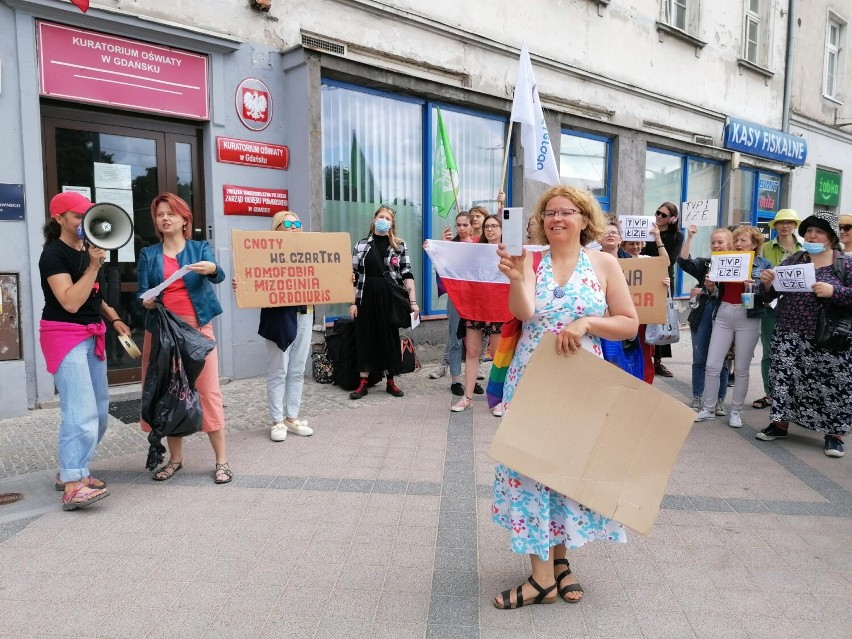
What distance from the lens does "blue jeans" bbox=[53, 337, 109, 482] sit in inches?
147

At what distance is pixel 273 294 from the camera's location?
197 inches

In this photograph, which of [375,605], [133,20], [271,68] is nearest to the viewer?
[375,605]

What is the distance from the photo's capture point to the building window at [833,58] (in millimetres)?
16953

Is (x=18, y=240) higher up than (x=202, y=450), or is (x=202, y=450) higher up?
(x=18, y=240)

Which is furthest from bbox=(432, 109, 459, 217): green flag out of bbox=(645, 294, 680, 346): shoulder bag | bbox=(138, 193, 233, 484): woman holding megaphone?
bbox=(138, 193, 233, 484): woman holding megaphone

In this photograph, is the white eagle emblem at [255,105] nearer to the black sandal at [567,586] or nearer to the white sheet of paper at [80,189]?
the white sheet of paper at [80,189]

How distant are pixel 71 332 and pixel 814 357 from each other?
5.51 metres

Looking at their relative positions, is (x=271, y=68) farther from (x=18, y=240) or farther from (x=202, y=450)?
(x=202, y=450)

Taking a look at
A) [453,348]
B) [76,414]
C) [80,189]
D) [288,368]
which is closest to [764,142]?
[453,348]

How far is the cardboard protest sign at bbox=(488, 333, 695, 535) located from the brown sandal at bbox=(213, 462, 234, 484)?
2371mm

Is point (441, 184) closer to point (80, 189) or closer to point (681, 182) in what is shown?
point (80, 189)

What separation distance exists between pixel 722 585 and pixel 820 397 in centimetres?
292

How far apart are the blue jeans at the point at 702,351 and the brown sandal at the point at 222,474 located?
4.44 m

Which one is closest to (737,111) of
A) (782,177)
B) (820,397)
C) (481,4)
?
(782,177)
